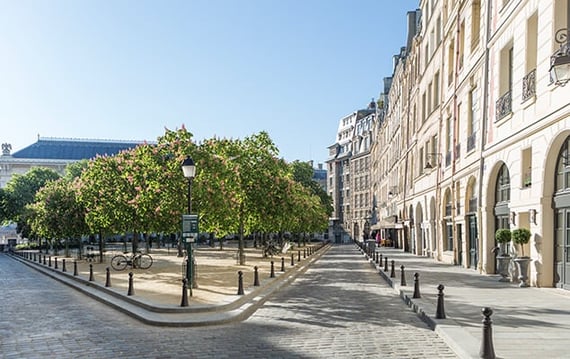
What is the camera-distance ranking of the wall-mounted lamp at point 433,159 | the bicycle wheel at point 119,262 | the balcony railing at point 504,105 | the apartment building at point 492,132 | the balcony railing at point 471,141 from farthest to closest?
the wall-mounted lamp at point 433,159 → the bicycle wheel at point 119,262 → the balcony railing at point 471,141 → the balcony railing at point 504,105 → the apartment building at point 492,132

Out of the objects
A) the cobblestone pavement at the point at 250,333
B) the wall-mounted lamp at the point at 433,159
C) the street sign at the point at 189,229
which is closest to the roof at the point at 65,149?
the wall-mounted lamp at the point at 433,159

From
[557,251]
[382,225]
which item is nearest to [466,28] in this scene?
[557,251]

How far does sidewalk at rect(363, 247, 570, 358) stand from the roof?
105546 mm

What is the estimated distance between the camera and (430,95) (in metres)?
34.2

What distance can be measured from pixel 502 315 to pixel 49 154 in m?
117

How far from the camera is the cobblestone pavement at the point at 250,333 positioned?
845 cm

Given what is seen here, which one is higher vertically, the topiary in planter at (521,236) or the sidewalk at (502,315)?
the topiary in planter at (521,236)

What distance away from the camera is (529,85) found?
15.8 m

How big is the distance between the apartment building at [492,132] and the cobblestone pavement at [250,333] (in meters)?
5.11

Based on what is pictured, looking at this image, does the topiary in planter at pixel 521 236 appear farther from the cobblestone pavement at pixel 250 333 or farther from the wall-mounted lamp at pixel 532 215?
the cobblestone pavement at pixel 250 333

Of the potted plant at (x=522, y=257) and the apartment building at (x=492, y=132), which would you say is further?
the potted plant at (x=522, y=257)

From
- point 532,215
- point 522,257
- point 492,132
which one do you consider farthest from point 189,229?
point 492,132

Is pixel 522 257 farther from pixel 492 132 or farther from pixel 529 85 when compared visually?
pixel 492 132

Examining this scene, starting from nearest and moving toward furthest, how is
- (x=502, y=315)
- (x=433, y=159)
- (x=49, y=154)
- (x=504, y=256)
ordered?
1. (x=502, y=315)
2. (x=504, y=256)
3. (x=433, y=159)
4. (x=49, y=154)
